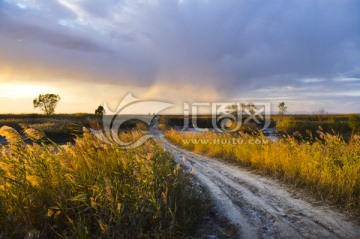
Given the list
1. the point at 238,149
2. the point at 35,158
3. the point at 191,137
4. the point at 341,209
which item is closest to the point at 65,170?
the point at 35,158

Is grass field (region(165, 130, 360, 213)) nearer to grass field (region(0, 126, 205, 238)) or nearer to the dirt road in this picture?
the dirt road

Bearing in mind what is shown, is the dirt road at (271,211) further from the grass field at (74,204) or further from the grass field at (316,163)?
the grass field at (74,204)

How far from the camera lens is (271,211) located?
5.01 metres

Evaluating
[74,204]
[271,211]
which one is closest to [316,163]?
[271,211]

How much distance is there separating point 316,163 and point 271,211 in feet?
7.59

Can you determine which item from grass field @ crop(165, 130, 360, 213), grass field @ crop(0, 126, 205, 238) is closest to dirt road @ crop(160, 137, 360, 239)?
grass field @ crop(165, 130, 360, 213)

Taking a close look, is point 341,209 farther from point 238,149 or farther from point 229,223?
point 238,149

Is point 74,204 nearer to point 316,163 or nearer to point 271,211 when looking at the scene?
point 271,211

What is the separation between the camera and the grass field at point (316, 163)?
543 centimetres

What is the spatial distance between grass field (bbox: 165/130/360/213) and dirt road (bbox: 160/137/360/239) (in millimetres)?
440

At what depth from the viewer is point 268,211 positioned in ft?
16.4

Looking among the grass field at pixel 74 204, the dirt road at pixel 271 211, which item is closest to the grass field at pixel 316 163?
the dirt road at pixel 271 211

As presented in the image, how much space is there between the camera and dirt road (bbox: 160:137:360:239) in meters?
4.14

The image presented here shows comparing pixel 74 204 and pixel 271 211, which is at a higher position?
pixel 74 204
